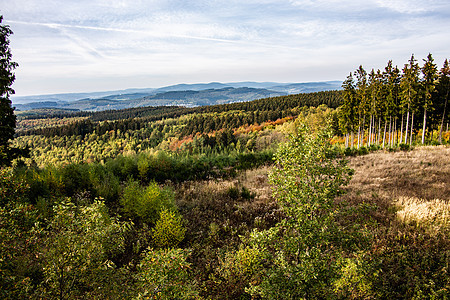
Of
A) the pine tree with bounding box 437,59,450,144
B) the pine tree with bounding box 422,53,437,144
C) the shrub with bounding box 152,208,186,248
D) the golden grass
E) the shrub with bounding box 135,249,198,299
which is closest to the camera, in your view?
the shrub with bounding box 135,249,198,299

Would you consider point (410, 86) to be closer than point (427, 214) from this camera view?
No

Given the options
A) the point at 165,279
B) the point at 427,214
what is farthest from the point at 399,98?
the point at 165,279

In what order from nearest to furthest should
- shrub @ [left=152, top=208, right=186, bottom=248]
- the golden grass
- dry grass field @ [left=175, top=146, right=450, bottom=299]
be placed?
dry grass field @ [left=175, top=146, right=450, bottom=299] < the golden grass < shrub @ [left=152, top=208, right=186, bottom=248]

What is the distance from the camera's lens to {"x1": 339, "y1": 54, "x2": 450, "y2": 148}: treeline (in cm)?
2973

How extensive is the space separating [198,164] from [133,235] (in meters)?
13.3

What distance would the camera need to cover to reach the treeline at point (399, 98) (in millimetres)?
29725

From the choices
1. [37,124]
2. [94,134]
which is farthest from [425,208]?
[37,124]

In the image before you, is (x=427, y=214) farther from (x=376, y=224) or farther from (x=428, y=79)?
(x=428, y=79)

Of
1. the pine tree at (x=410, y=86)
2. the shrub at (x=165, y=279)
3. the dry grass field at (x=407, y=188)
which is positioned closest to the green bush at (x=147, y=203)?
the shrub at (x=165, y=279)

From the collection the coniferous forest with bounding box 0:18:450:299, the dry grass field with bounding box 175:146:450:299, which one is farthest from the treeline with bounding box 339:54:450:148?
the dry grass field with bounding box 175:146:450:299

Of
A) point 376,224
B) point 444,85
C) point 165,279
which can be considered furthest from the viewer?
point 444,85

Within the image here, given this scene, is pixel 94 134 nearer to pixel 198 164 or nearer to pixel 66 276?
pixel 198 164

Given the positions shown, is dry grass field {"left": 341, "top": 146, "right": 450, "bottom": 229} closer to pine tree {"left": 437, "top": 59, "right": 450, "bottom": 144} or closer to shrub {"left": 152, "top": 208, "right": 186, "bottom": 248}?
shrub {"left": 152, "top": 208, "right": 186, "bottom": 248}

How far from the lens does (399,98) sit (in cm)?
3409
